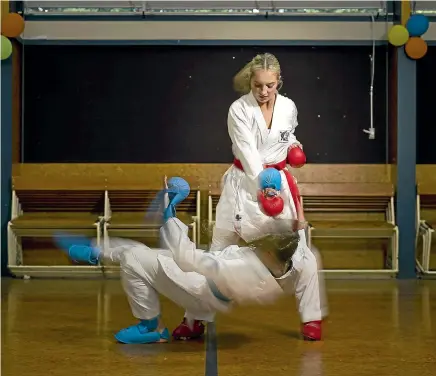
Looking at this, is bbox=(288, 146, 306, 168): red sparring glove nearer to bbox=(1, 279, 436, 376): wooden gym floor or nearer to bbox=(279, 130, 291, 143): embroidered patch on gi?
bbox=(279, 130, 291, 143): embroidered patch on gi

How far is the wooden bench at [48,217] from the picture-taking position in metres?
7.00

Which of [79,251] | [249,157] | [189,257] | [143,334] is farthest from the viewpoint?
[249,157]

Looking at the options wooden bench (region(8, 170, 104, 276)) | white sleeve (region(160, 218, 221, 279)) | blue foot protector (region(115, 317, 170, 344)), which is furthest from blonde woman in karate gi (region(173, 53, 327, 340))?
wooden bench (region(8, 170, 104, 276))

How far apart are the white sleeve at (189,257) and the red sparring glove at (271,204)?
386 mm

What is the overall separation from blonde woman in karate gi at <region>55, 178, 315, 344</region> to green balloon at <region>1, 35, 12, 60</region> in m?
3.95

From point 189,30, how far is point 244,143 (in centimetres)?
407

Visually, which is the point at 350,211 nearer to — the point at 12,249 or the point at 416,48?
the point at 416,48

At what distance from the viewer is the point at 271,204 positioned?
11.6 feet

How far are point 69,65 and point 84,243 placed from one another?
461 cm

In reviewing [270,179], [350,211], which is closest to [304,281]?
[270,179]

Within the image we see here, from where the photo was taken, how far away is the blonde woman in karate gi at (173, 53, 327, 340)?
3.86 meters

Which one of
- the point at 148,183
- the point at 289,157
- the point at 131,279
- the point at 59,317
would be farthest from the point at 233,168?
the point at 148,183

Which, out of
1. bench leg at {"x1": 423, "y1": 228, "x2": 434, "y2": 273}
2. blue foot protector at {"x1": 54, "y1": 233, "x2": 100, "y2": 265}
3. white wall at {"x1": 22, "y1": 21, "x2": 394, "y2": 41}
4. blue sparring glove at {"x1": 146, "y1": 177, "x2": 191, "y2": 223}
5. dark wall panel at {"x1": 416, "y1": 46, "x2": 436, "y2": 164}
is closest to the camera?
blue foot protector at {"x1": 54, "y1": 233, "x2": 100, "y2": 265}

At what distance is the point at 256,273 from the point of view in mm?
3203
